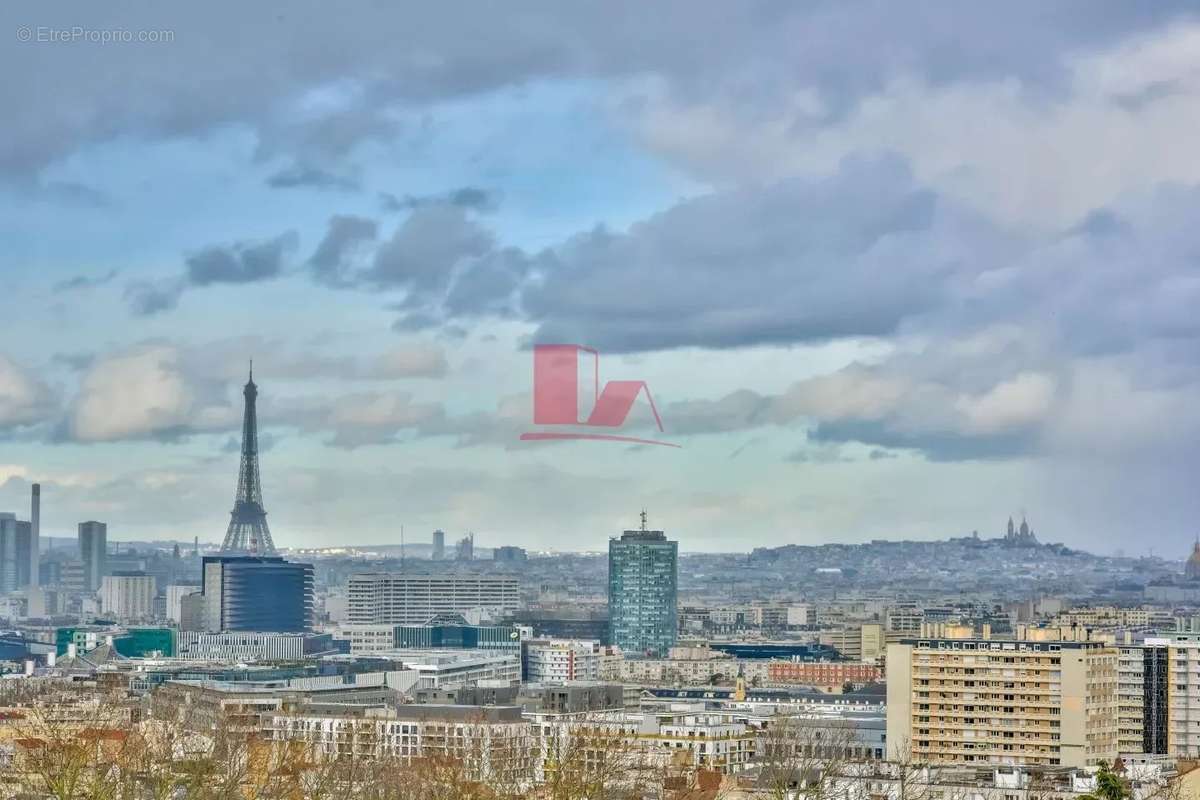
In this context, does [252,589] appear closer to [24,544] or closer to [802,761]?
A: [24,544]

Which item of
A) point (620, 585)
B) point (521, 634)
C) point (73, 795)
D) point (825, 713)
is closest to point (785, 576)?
point (620, 585)

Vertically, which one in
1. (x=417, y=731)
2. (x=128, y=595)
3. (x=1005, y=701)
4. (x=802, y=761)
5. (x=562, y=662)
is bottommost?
(x=562, y=662)

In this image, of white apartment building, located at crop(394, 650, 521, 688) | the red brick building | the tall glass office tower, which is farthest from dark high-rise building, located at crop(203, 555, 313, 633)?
the red brick building

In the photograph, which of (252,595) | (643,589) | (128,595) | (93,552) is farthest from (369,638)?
(93,552)

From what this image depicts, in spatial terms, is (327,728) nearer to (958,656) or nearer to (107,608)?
(958,656)

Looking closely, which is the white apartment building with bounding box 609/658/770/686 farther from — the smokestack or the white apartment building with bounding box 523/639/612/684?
the smokestack

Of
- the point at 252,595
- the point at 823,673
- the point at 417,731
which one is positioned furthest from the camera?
the point at 252,595
